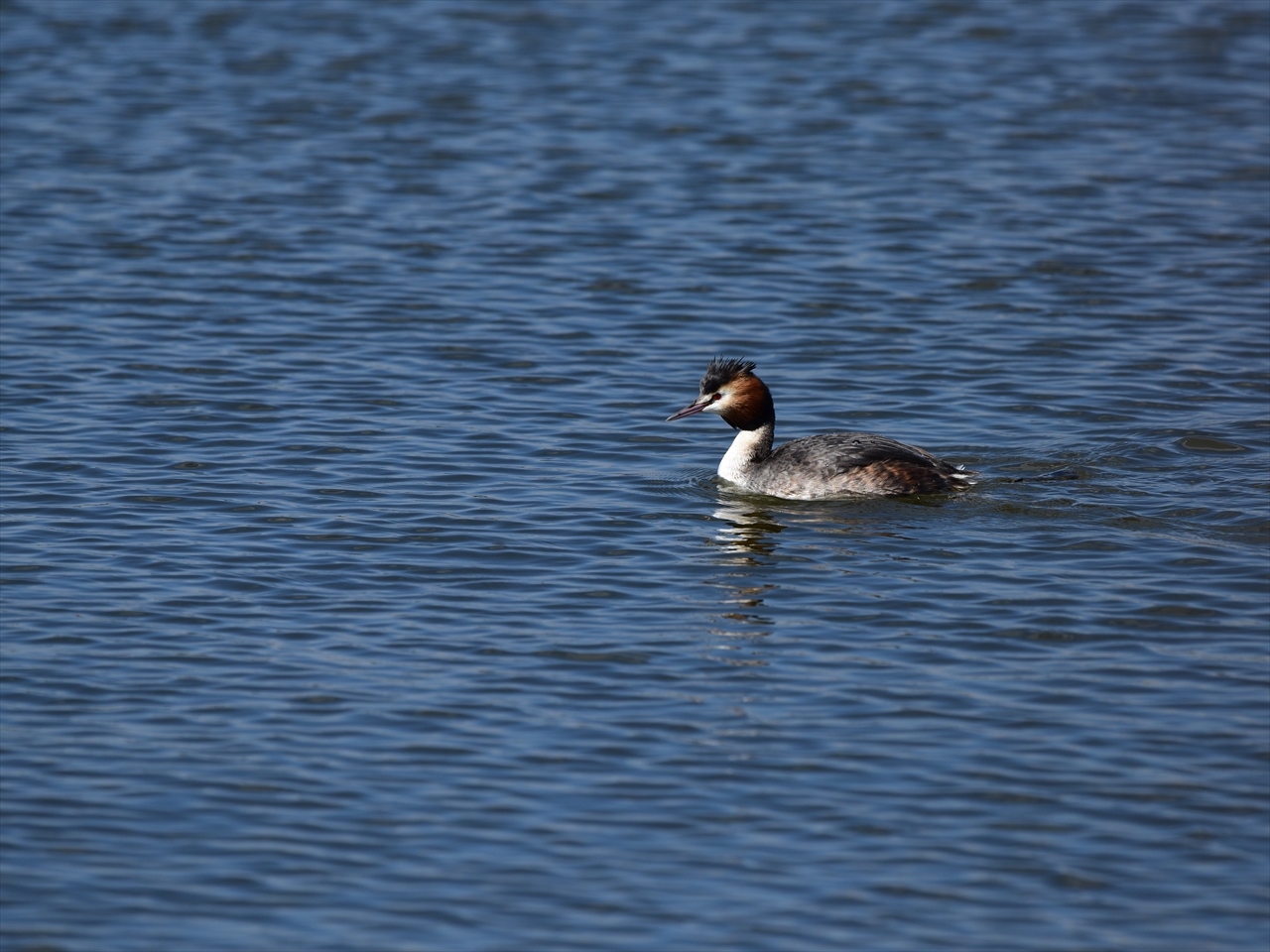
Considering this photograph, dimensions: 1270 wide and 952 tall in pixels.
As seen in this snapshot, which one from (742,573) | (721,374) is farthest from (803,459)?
(742,573)

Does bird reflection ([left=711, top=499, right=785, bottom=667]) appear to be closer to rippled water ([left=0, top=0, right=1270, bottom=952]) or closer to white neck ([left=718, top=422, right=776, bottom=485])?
rippled water ([left=0, top=0, right=1270, bottom=952])

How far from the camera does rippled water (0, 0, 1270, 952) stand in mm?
8797

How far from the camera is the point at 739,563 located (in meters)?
12.9

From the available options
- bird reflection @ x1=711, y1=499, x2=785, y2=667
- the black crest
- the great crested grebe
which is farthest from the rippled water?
the black crest

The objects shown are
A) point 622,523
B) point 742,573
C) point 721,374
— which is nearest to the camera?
point 742,573

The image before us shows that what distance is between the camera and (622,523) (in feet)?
44.9

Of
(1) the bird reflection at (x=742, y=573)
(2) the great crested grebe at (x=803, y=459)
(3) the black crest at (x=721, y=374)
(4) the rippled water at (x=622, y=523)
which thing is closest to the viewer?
(4) the rippled water at (x=622, y=523)

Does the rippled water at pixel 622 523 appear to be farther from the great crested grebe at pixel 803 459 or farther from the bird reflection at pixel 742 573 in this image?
→ the great crested grebe at pixel 803 459

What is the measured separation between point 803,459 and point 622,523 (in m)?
1.59

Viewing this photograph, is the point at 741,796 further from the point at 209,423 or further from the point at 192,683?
the point at 209,423

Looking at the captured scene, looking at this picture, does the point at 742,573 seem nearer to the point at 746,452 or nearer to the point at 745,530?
the point at 745,530

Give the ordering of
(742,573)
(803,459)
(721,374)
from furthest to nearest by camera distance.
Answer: (721,374) < (803,459) < (742,573)

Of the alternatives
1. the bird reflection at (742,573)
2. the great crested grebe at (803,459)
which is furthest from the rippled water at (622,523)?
the great crested grebe at (803,459)

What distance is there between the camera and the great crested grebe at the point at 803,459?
13.9 meters
